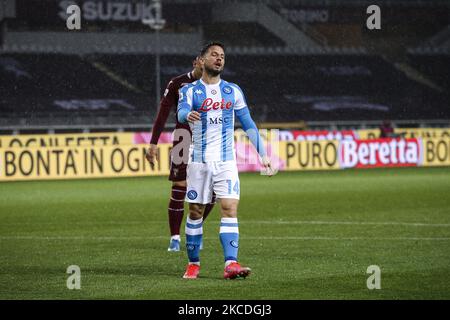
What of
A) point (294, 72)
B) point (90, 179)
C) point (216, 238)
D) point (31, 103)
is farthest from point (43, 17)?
point (216, 238)

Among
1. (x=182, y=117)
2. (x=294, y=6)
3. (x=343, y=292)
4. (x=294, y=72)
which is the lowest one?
(x=343, y=292)

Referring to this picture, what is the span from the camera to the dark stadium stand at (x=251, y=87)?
4791cm

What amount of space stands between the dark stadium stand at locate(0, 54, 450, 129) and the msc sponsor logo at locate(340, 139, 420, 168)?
15026 mm

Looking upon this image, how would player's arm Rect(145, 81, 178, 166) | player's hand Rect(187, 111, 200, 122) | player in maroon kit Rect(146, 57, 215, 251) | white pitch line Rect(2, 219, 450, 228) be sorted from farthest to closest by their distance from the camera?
1. white pitch line Rect(2, 219, 450, 228)
2. player in maroon kit Rect(146, 57, 215, 251)
3. player's arm Rect(145, 81, 178, 166)
4. player's hand Rect(187, 111, 200, 122)

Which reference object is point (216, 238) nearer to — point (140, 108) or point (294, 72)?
point (140, 108)

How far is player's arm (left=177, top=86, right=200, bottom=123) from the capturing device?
9.34 metres

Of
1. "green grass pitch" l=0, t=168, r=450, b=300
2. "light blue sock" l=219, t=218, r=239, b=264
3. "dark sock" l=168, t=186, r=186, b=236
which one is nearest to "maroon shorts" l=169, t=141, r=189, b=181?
"dark sock" l=168, t=186, r=186, b=236

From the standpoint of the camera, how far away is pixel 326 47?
5728 centimetres

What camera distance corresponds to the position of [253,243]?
1298 centimetres

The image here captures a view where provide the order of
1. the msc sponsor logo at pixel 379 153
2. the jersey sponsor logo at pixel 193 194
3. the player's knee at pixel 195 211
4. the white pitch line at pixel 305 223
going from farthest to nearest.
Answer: the msc sponsor logo at pixel 379 153, the white pitch line at pixel 305 223, the player's knee at pixel 195 211, the jersey sponsor logo at pixel 193 194

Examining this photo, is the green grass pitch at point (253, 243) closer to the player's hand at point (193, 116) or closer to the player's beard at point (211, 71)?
the player's hand at point (193, 116)

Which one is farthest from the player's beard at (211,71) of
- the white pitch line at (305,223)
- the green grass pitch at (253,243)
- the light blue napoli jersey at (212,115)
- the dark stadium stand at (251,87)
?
the dark stadium stand at (251,87)

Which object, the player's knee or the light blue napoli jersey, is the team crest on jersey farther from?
the player's knee
